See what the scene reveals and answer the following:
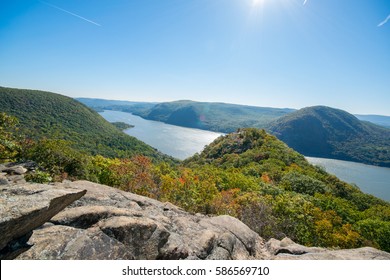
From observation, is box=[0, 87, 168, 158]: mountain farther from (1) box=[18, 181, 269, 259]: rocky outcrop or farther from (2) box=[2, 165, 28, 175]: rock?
(1) box=[18, 181, 269, 259]: rocky outcrop

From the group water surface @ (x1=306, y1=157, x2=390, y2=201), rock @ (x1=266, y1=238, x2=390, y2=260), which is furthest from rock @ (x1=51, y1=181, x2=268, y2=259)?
water surface @ (x1=306, y1=157, x2=390, y2=201)

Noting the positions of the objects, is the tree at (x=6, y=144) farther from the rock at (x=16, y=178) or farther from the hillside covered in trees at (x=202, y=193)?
the rock at (x=16, y=178)

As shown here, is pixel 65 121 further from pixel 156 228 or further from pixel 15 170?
pixel 156 228

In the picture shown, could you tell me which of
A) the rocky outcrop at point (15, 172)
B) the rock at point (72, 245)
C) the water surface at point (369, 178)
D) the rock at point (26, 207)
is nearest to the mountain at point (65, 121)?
the rocky outcrop at point (15, 172)

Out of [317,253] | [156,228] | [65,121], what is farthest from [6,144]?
[65,121]
